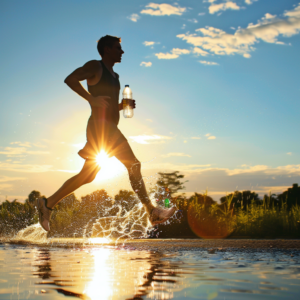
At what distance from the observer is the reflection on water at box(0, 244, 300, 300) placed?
109 inches

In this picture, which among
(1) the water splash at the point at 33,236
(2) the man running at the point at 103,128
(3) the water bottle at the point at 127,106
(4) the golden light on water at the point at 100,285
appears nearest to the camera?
(4) the golden light on water at the point at 100,285

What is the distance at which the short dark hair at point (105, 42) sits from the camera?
557 cm

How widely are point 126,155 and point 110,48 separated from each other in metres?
1.52

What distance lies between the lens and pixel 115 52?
18.2 ft

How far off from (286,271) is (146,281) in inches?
57.7

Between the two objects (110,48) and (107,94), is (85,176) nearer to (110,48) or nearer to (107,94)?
(107,94)

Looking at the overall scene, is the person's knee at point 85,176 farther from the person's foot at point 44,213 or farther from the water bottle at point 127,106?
the water bottle at point 127,106

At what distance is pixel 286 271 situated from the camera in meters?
3.82

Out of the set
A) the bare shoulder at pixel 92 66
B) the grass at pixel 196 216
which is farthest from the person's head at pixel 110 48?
the grass at pixel 196 216

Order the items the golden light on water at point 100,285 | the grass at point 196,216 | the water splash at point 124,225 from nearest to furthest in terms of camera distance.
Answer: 1. the golden light on water at point 100,285
2. the grass at point 196,216
3. the water splash at point 124,225

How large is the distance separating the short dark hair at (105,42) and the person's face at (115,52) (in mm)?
51

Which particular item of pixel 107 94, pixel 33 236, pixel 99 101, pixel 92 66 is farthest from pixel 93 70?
pixel 33 236

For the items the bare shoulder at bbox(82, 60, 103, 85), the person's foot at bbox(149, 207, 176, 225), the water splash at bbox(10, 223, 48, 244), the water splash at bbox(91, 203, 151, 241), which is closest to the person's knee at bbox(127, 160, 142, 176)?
the person's foot at bbox(149, 207, 176, 225)

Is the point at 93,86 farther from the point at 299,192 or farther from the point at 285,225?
the point at 299,192
